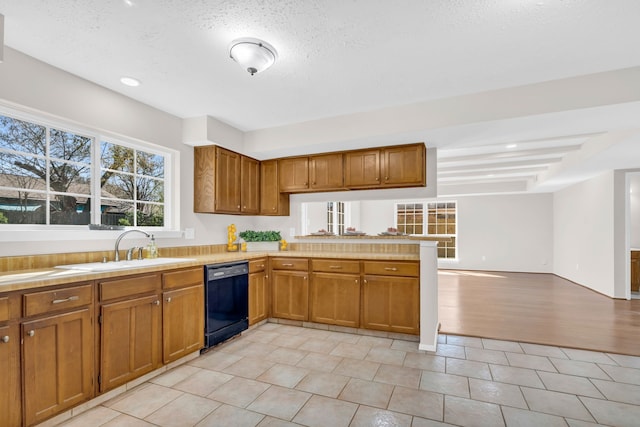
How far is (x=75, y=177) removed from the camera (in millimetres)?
2775

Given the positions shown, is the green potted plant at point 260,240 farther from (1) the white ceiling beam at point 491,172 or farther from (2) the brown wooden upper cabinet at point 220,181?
(1) the white ceiling beam at point 491,172

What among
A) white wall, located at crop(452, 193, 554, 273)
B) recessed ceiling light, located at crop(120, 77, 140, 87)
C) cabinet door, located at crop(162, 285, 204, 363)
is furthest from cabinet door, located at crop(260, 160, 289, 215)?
white wall, located at crop(452, 193, 554, 273)

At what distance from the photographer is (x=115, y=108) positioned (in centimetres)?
295

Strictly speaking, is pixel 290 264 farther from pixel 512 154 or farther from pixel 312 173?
pixel 512 154

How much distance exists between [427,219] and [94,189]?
798 centimetres

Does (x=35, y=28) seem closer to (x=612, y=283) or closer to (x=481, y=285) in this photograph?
(x=481, y=285)

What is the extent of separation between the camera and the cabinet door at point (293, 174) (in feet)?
14.0

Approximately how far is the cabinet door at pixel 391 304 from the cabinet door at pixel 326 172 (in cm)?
127

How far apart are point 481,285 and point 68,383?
6.77 meters

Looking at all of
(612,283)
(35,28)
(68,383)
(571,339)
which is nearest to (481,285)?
(612,283)

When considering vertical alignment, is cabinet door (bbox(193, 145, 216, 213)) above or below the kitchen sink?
above

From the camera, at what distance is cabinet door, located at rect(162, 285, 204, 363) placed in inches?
106

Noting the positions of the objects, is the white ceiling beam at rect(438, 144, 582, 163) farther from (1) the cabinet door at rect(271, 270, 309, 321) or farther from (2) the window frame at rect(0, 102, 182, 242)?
(2) the window frame at rect(0, 102, 182, 242)

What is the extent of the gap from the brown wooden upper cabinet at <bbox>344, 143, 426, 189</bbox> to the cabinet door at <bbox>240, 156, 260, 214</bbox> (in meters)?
1.30
